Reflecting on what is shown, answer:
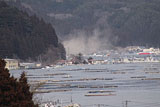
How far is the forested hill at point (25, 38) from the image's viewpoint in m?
107

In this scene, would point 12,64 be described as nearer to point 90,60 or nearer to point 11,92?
point 90,60

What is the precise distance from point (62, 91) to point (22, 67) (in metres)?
49.4

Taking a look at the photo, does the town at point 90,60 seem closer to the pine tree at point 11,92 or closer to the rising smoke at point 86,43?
the rising smoke at point 86,43

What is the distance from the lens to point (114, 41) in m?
195

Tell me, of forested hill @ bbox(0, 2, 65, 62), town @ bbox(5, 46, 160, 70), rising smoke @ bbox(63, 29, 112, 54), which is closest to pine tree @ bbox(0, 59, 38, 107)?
town @ bbox(5, 46, 160, 70)

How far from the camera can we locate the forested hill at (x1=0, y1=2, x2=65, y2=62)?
10651 centimetres

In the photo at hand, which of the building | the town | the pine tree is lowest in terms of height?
the pine tree

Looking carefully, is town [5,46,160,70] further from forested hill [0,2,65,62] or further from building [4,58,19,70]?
forested hill [0,2,65,62]

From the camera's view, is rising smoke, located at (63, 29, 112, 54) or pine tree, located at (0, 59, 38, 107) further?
rising smoke, located at (63, 29, 112, 54)

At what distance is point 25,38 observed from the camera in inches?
4461

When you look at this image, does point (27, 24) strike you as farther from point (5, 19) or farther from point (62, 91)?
point (62, 91)

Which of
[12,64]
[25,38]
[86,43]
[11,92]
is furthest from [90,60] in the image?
[11,92]

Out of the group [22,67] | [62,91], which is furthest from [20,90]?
A: [22,67]

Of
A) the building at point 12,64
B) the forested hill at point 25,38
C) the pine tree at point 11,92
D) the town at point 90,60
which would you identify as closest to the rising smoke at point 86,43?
the town at point 90,60
